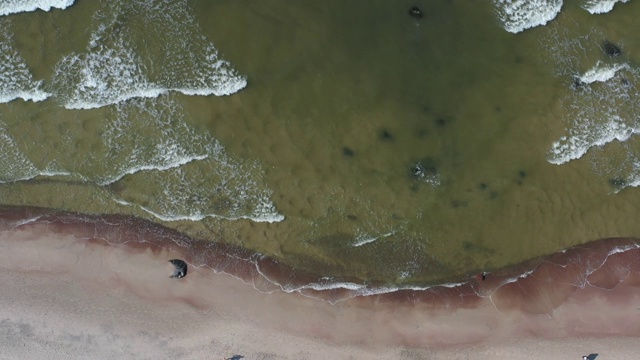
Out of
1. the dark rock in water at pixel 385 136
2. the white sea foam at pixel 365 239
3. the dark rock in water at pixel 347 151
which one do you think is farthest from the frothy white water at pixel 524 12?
the white sea foam at pixel 365 239

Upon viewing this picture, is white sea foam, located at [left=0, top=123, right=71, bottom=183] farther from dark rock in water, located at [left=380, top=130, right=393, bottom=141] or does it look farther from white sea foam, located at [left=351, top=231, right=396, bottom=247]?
dark rock in water, located at [left=380, top=130, right=393, bottom=141]

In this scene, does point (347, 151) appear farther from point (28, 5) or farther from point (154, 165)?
point (28, 5)

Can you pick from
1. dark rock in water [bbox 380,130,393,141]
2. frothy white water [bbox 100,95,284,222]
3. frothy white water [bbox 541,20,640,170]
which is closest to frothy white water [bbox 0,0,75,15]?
frothy white water [bbox 100,95,284,222]

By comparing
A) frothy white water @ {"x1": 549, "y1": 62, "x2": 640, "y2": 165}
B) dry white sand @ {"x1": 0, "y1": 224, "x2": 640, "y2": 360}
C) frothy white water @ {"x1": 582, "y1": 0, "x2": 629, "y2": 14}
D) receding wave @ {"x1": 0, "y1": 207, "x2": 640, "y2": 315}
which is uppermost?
frothy white water @ {"x1": 582, "y1": 0, "x2": 629, "y2": 14}

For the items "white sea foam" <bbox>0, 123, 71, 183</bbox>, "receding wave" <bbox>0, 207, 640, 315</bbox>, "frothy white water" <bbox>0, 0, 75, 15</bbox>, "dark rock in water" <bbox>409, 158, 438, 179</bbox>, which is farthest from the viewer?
"receding wave" <bbox>0, 207, 640, 315</bbox>

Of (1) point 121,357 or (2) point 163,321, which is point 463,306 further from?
(1) point 121,357

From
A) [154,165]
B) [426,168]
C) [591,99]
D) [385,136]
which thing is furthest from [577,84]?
[154,165]

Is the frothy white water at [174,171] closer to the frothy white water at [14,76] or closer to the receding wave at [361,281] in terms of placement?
the receding wave at [361,281]
